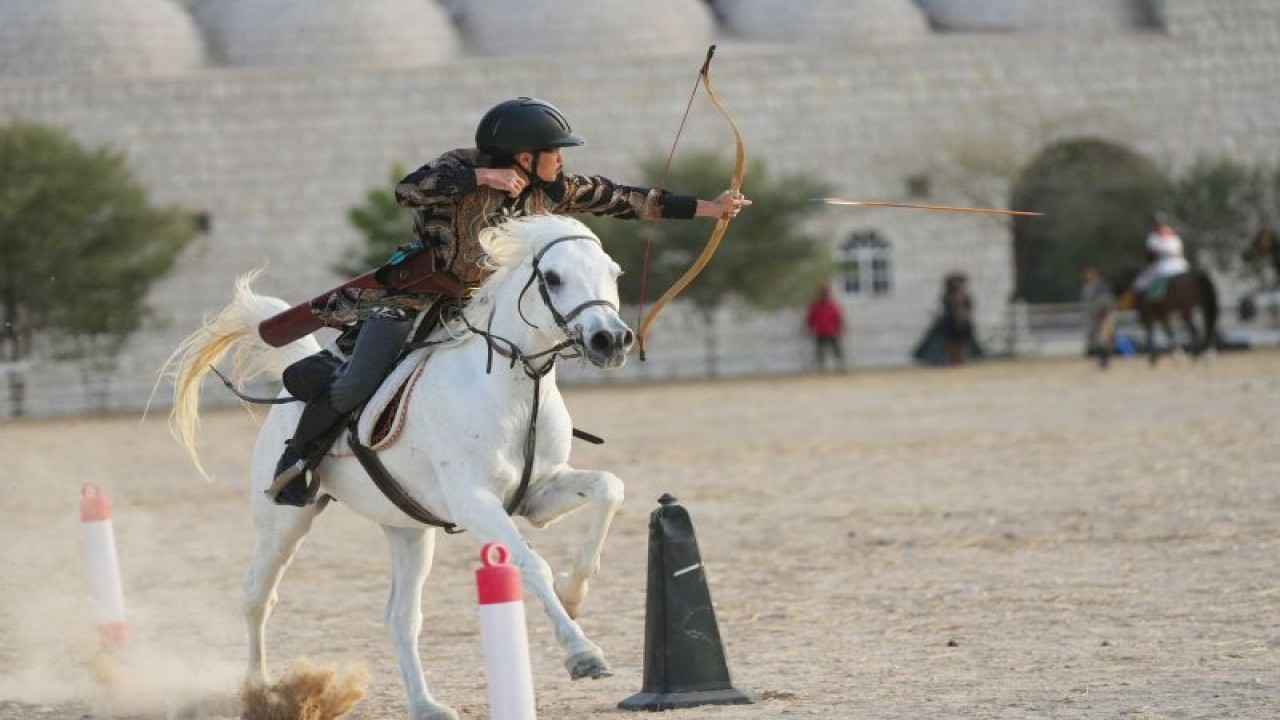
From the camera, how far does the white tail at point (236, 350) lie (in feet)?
31.0

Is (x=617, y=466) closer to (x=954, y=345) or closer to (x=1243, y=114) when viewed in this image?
(x=954, y=345)

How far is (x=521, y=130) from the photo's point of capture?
7.99 metres

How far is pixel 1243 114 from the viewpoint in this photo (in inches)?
2098

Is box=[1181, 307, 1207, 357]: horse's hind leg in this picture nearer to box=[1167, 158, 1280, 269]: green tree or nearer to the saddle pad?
box=[1167, 158, 1280, 269]: green tree

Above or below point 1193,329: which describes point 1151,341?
below

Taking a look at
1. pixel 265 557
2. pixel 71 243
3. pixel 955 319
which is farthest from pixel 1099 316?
pixel 265 557

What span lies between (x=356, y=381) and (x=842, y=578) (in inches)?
179

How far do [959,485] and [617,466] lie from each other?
489 centimetres

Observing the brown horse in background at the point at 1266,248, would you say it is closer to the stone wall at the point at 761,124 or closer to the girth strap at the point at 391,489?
the stone wall at the point at 761,124

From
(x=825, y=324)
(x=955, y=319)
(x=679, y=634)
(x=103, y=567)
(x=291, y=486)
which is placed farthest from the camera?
(x=825, y=324)

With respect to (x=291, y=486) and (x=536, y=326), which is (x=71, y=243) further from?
(x=536, y=326)

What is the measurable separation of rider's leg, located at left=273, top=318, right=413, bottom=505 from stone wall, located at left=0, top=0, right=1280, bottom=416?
37516 millimetres

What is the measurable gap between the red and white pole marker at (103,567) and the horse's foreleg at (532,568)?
9.13 ft

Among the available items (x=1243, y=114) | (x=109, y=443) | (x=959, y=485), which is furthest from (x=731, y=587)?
(x=1243, y=114)
